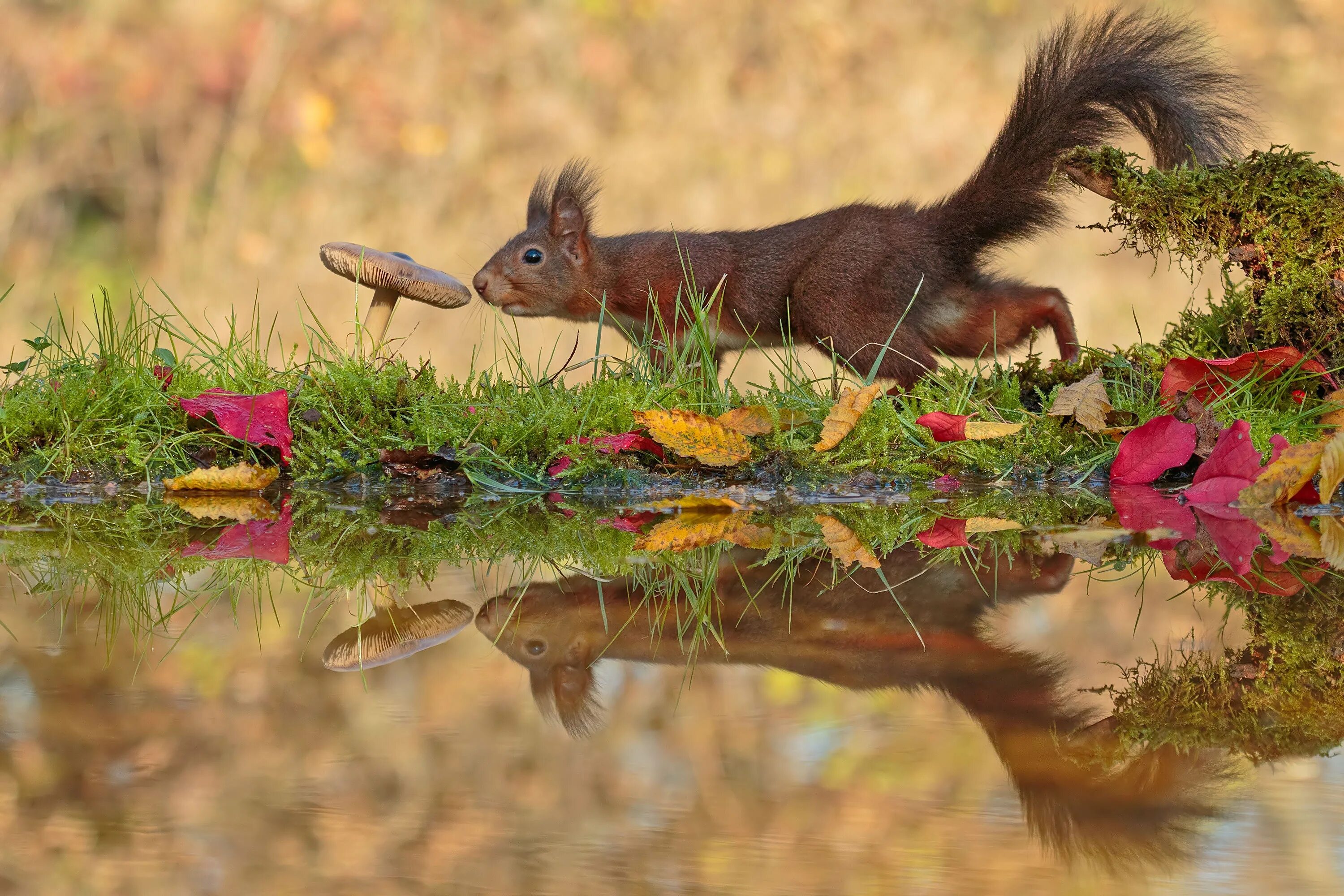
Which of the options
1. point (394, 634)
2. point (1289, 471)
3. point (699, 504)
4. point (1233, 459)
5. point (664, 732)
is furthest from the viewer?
point (699, 504)

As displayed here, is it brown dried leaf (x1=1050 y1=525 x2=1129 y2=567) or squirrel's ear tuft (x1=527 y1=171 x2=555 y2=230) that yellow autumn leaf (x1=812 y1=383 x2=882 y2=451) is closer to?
brown dried leaf (x1=1050 y1=525 x2=1129 y2=567)

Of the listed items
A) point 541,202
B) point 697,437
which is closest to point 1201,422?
point 697,437

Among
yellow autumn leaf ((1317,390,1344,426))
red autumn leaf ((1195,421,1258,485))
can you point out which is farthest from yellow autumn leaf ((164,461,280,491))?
yellow autumn leaf ((1317,390,1344,426))

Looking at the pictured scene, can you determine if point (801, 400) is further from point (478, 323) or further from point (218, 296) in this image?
point (218, 296)

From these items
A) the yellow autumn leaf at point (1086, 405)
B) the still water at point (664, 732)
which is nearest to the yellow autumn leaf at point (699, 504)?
the still water at point (664, 732)

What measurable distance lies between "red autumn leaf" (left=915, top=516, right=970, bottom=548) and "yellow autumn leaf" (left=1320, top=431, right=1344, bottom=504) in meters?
0.70

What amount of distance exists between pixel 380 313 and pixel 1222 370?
8.31ft

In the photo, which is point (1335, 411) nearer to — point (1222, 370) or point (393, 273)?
point (1222, 370)

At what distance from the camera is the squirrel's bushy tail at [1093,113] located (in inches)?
148

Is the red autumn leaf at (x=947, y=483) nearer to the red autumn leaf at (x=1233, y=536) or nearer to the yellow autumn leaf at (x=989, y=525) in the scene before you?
the yellow autumn leaf at (x=989, y=525)

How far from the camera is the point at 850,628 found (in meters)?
1.56

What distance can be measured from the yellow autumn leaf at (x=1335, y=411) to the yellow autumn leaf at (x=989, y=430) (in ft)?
2.43

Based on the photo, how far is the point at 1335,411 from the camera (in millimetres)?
3133

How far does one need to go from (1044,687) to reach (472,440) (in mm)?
2086
